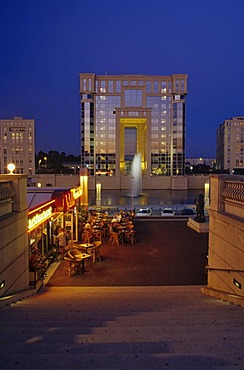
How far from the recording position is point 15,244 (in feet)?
26.6

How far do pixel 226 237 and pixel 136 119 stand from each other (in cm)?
8029

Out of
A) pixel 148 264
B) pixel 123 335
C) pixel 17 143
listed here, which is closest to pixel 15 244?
pixel 123 335

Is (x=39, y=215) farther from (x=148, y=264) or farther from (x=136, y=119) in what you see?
(x=136, y=119)

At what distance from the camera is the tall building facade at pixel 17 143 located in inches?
4656

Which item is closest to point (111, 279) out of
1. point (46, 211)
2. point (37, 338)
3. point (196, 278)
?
point (196, 278)

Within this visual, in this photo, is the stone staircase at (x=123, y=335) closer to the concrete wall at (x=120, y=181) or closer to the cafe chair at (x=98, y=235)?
the cafe chair at (x=98, y=235)

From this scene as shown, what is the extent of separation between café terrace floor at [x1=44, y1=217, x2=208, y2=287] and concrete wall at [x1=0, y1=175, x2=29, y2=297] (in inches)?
90.2

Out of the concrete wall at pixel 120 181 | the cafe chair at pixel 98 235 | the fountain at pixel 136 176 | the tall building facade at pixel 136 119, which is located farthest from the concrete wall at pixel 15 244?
the tall building facade at pixel 136 119

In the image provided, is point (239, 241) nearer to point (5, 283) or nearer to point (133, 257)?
point (5, 283)

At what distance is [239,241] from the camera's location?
739 centimetres

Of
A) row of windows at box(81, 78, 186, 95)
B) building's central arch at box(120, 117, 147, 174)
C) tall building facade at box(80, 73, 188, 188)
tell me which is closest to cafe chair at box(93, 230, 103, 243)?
tall building facade at box(80, 73, 188, 188)

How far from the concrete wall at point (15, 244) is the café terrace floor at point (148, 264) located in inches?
90.2

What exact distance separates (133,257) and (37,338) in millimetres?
9811

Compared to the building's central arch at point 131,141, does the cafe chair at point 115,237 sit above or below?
below
